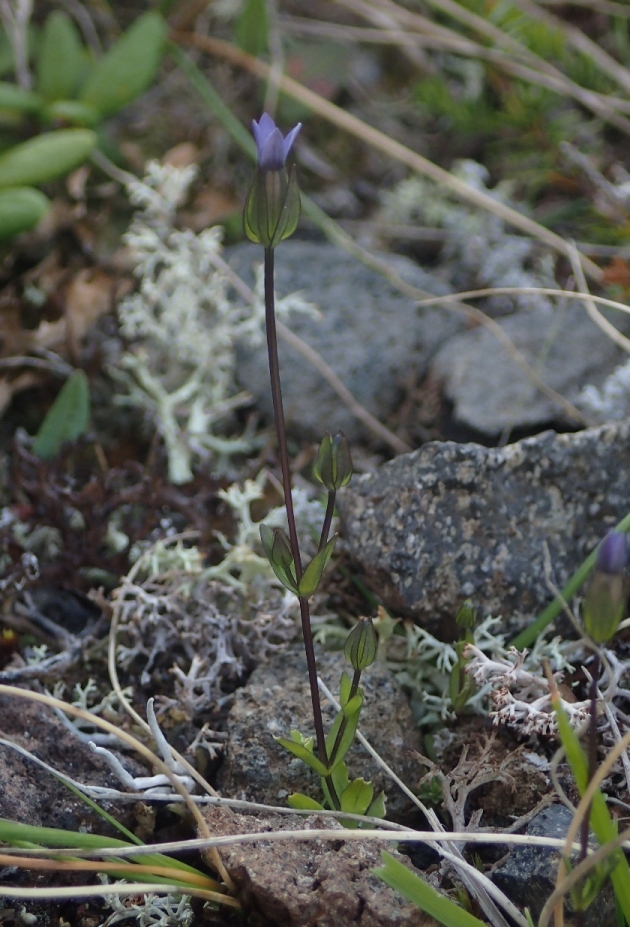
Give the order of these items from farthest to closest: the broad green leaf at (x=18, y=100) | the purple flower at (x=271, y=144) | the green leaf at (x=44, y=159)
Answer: the broad green leaf at (x=18, y=100) → the green leaf at (x=44, y=159) → the purple flower at (x=271, y=144)

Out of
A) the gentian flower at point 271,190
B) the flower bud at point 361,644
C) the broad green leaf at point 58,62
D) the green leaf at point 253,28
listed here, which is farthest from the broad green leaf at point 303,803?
the green leaf at point 253,28

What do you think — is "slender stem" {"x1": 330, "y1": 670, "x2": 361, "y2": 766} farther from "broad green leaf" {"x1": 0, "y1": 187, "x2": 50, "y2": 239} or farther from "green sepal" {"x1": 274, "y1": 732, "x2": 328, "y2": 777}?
"broad green leaf" {"x1": 0, "y1": 187, "x2": 50, "y2": 239}

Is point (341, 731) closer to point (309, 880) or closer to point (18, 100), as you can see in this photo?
point (309, 880)

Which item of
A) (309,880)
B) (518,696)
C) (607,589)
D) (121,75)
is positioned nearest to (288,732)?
(309,880)

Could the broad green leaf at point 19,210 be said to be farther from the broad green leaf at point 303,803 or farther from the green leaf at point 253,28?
the broad green leaf at point 303,803

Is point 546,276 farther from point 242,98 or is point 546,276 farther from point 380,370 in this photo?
point 242,98

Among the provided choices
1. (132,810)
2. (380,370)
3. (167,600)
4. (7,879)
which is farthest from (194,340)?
(7,879)

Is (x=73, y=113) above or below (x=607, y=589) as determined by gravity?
above
